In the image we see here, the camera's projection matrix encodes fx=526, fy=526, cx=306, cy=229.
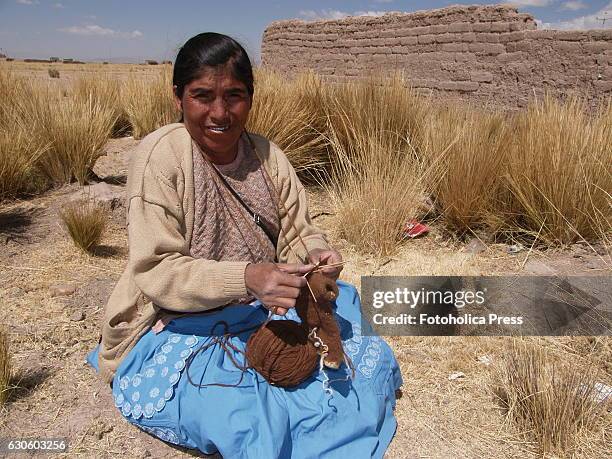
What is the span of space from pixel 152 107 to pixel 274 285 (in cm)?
587

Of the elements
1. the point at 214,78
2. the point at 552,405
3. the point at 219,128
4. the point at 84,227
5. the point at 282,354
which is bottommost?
the point at 552,405

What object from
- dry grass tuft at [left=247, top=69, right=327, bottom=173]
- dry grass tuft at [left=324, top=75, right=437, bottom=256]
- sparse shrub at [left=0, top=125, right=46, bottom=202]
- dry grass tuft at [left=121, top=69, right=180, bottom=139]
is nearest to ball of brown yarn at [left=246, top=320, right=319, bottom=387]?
dry grass tuft at [left=324, top=75, right=437, bottom=256]

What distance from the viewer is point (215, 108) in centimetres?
169

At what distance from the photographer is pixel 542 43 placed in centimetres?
661

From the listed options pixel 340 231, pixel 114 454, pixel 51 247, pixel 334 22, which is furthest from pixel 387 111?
pixel 334 22

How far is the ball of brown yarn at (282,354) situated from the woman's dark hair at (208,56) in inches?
32.3

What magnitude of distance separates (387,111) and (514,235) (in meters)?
1.63

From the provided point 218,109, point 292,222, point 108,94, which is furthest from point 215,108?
point 108,94

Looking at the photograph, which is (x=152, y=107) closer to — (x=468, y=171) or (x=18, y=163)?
(x=18, y=163)

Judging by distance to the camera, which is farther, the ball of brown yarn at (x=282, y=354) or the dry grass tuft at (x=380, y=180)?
the dry grass tuft at (x=380, y=180)

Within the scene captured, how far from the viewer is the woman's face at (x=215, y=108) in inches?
65.7

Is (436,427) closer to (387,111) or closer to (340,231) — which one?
(340,231)

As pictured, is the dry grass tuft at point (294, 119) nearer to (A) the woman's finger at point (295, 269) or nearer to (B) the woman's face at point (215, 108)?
(B) the woman's face at point (215, 108)

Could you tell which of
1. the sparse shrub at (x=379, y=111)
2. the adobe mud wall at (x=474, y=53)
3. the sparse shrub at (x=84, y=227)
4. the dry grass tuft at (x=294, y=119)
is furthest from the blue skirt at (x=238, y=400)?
the adobe mud wall at (x=474, y=53)
